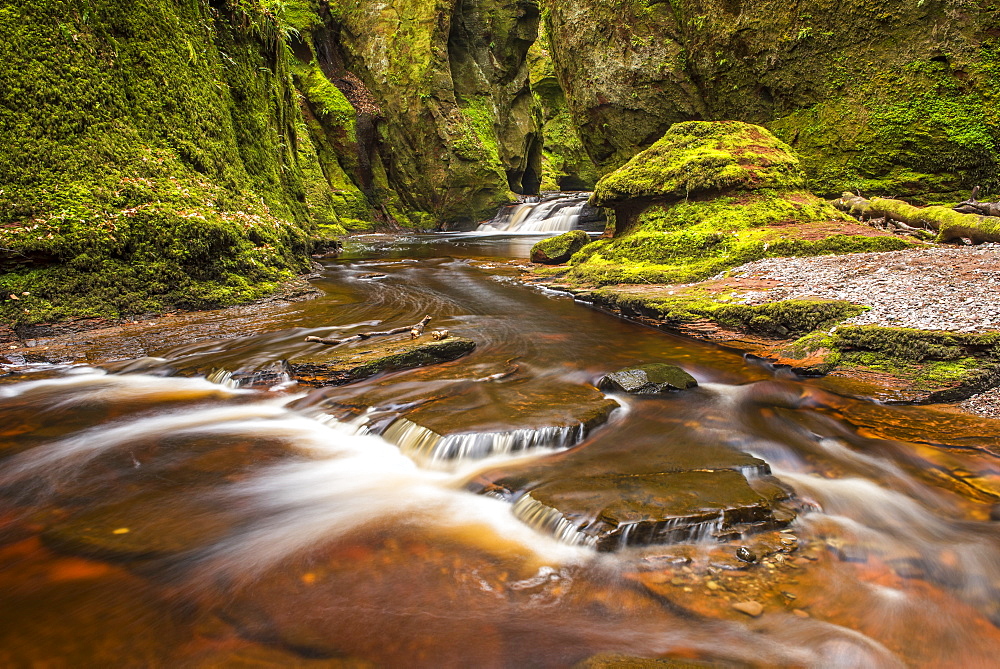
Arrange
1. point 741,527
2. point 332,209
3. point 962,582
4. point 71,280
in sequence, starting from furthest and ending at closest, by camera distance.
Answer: point 332,209 → point 71,280 → point 741,527 → point 962,582

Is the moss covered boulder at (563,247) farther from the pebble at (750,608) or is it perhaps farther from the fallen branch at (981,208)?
the pebble at (750,608)

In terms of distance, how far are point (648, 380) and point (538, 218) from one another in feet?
71.4

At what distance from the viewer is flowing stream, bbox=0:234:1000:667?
6.59 ft

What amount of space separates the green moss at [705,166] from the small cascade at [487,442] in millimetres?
8113

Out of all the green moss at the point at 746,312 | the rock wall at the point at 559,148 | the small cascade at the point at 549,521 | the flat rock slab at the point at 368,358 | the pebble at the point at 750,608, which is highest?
the rock wall at the point at 559,148

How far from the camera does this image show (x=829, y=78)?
38.2 ft

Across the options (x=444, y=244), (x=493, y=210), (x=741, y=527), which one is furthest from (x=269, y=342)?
(x=493, y=210)

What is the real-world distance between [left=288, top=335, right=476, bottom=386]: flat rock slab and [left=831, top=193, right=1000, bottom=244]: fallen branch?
26.3 feet

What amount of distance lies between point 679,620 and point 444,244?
19560mm

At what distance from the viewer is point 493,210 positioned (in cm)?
2783

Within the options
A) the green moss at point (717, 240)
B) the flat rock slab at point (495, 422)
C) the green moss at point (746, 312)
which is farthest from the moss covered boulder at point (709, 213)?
the flat rock slab at point (495, 422)

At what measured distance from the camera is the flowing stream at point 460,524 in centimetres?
201

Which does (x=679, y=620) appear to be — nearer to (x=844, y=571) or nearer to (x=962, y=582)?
(x=844, y=571)

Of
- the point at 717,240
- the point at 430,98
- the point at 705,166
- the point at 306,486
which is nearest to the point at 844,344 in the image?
the point at 717,240
